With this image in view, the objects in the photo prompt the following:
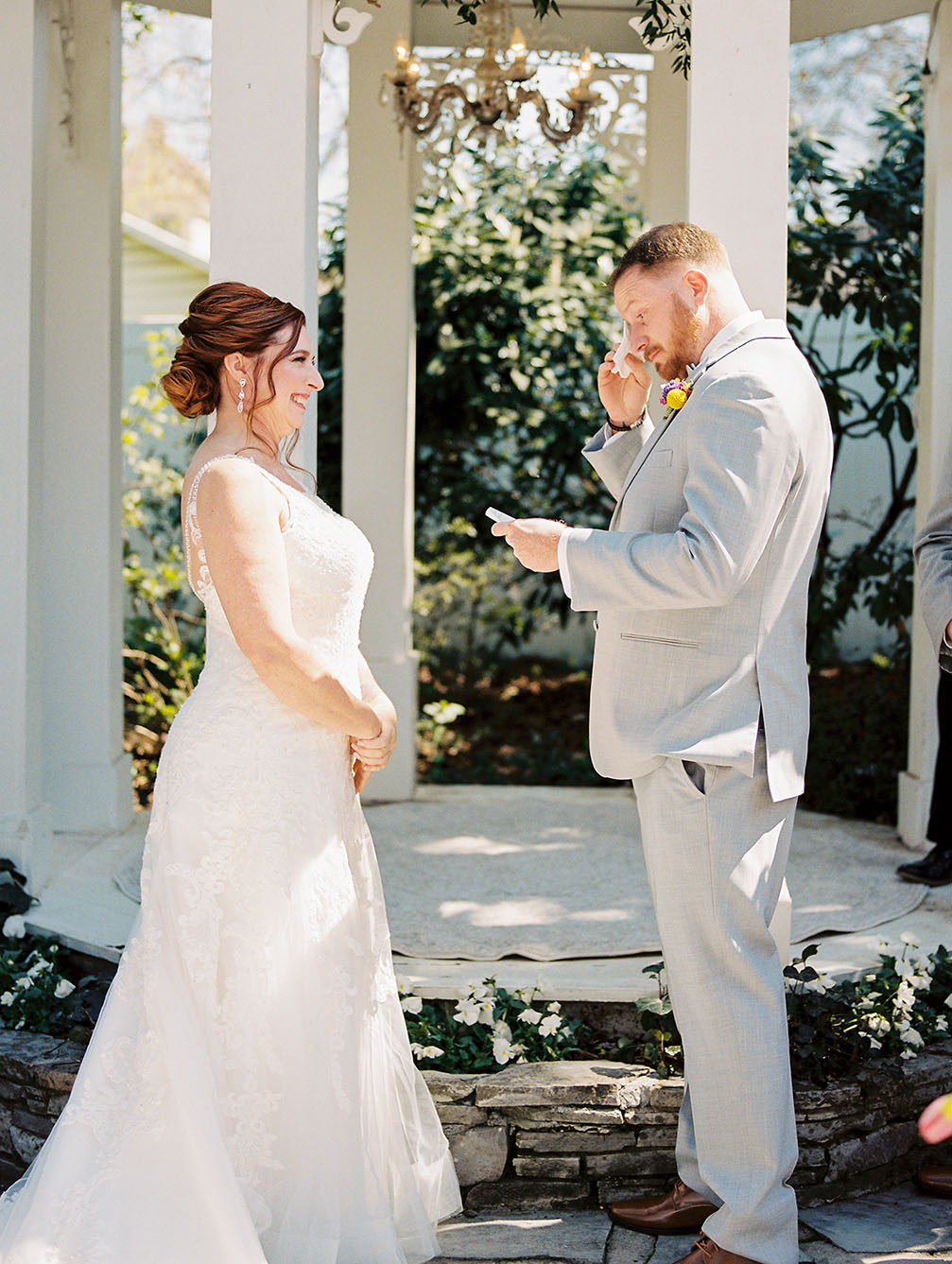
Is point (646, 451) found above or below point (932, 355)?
below

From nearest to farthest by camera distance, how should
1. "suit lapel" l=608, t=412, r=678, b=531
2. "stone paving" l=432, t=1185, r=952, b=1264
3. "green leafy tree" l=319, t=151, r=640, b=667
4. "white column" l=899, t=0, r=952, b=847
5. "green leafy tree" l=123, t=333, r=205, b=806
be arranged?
"suit lapel" l=608, t=412, r=678, b=531 < "stone paving" l=432, t=1185, r=952, b=1264 < "white column" l=899, t=0, r=952, b=847 < "green leafy tree" l=123, t=333, r=205, b=806 < "green leafy tree" l=319, t=151, r=640, b=667

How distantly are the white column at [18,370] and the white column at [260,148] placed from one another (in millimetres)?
1252

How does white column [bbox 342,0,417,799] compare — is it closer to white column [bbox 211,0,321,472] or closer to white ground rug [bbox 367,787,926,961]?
white ground rug [bbox 367,787,926,961]

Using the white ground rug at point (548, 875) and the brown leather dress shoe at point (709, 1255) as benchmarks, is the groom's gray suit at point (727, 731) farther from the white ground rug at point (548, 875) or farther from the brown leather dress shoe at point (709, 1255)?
the white ground rug at point (548, 875)

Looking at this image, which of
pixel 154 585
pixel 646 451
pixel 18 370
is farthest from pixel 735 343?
pixel 154 585

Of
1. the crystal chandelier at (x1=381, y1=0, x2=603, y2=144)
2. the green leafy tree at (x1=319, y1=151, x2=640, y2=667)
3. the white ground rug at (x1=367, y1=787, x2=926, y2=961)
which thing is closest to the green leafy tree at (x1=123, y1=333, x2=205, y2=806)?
the green leafy tree at (x1=319, y1=151, x2=640, y2=667)

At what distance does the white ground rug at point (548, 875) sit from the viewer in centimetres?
414

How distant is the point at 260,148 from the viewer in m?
3.38

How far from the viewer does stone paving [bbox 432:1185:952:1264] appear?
9.29 ft

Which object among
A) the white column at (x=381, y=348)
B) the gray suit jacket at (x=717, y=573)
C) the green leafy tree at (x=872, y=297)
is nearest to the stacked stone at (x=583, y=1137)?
the gray suit jacket at (x=717, y=573)

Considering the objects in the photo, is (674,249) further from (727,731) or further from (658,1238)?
(658,1238)

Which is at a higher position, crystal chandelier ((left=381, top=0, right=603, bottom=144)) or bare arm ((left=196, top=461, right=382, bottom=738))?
crystal chandelier ((left=381, top=0, right=603, bottom=144))

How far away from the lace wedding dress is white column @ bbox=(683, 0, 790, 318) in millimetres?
1293

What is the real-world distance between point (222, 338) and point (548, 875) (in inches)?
109
